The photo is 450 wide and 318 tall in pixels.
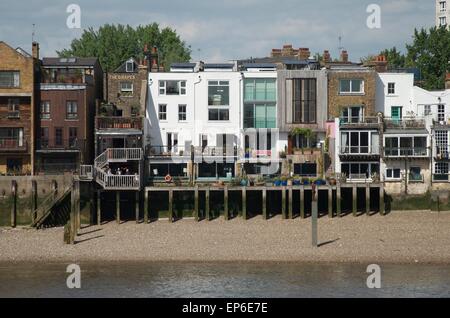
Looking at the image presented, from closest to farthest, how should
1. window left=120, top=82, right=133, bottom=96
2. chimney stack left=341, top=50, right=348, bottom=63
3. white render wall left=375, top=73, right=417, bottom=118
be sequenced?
white render wall left=375, top=73, right=417, bottom=118
window left=120, top=82, right=133, bottom=96
chimney stack left=341, top=50, right=348, bottom=63

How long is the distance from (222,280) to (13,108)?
82.8ft

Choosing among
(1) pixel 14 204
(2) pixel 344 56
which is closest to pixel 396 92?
(2) pixel 344 56

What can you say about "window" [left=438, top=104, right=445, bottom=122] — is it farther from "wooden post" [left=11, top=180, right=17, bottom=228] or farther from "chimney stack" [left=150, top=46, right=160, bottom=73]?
"wooden post" [left=11, top=180, right=17, bottom=228]

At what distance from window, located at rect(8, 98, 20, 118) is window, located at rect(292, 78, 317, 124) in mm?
19803

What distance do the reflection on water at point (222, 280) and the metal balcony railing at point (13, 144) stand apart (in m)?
14.2

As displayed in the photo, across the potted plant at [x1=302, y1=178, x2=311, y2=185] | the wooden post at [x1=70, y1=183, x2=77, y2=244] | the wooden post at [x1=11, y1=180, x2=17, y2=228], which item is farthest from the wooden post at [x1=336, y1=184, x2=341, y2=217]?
the wooden post at [x1=11, y1=180, x2=17, y2=228]

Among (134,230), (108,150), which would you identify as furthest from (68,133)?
(134,230)

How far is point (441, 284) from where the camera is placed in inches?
2014

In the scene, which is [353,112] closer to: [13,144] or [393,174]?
[393,174]

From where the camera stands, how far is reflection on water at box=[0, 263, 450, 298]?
162 ft

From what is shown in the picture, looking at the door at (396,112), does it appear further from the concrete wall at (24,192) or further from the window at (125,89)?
the concrete wall at (24,192)

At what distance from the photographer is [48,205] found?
65562 mm
